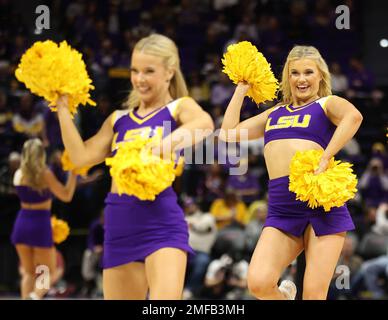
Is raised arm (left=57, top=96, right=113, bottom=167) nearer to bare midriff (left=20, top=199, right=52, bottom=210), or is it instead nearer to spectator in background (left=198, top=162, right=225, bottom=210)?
bare midriff (left=20, top=199, right=52, bottom=210)

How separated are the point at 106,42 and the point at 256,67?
6.37m

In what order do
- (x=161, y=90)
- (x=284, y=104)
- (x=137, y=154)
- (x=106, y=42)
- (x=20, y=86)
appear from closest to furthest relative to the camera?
1. (x=137, y=154)
2. (x=161, y=90)
3. (x=284, y=104)
4. (x=20, y=86)
5. (x=106, y=42)

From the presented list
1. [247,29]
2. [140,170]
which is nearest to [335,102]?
[140,170]

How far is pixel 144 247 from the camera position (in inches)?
154

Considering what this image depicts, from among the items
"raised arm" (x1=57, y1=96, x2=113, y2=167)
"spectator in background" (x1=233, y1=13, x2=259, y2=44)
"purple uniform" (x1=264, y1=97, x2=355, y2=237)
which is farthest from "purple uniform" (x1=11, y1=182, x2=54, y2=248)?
"spectator in background" (x1=233, y1=13, x2=259, y2=44)

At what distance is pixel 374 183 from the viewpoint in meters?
9.32

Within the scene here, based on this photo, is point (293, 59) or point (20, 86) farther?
point (20, 86)

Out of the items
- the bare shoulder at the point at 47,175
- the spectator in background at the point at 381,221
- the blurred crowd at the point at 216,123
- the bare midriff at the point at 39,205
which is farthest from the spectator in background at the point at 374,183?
the bare shoulder at the point at 47,175

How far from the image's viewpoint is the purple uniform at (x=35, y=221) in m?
6.42

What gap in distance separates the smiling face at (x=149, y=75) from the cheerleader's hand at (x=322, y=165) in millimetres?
879

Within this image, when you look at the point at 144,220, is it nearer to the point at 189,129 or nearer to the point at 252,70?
the point at 189,129

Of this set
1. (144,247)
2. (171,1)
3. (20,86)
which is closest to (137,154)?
(144,247)

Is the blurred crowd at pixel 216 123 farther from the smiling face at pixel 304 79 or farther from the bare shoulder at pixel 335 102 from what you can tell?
the bare shoulder at pixel 335 102
